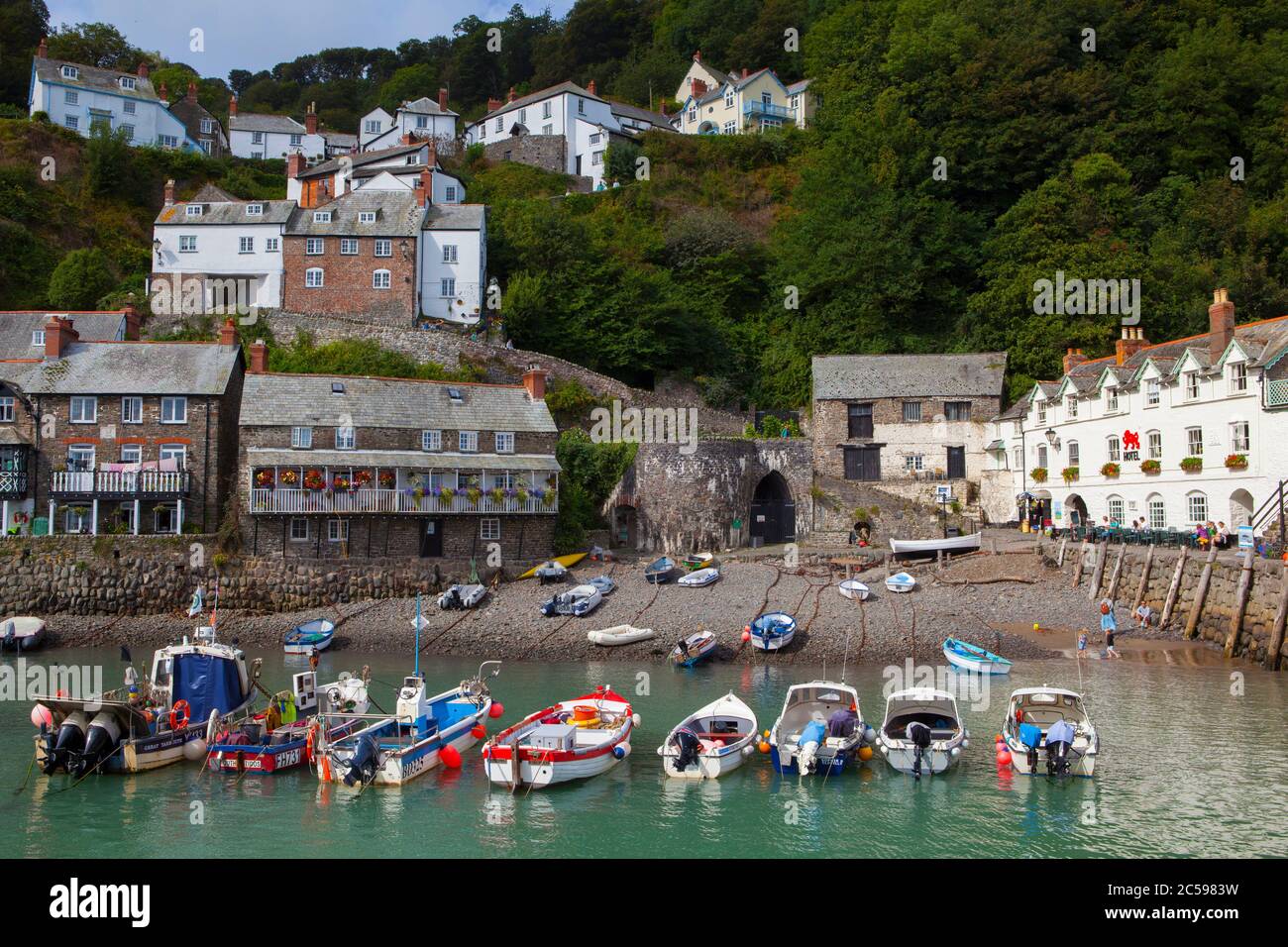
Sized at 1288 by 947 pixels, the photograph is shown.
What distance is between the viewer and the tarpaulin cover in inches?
918

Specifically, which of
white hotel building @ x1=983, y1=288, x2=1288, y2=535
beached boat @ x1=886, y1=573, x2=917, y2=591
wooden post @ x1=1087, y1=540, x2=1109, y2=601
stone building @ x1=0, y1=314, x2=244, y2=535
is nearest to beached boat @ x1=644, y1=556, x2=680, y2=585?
beached boat @ x1=886, y1=573, x2=917, y2=591

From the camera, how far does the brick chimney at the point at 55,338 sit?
134 ft

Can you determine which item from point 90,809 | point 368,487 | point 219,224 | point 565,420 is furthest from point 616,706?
point 219,224

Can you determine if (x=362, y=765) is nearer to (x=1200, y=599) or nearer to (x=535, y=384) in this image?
(x=1200, y=599)

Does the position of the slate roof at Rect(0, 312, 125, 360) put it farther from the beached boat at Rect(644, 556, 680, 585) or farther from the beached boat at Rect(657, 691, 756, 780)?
the beached boat at Rect(657, 691, 756, 780)

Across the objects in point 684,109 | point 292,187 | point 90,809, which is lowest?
point 90,809

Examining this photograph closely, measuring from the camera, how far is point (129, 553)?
38.3 metres

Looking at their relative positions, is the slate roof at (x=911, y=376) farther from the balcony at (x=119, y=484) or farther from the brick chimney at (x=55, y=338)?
the brick chimney at (x=55, y=338)

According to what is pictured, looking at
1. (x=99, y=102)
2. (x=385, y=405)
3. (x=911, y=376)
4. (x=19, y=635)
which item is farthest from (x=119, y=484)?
(x=99, y=102)

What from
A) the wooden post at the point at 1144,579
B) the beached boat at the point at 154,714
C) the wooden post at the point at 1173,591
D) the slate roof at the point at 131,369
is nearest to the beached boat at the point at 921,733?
the wooden post at the point at 1173,591

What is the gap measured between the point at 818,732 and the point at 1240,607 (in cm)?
1640

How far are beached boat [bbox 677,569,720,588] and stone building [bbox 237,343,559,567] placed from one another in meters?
6.53

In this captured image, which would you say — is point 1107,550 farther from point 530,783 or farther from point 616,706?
point 530,783

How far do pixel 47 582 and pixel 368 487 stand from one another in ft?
39.1
